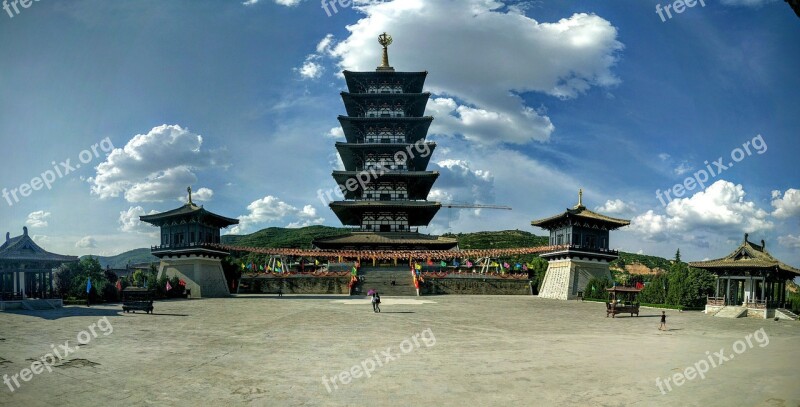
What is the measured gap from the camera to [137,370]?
41.7 feet

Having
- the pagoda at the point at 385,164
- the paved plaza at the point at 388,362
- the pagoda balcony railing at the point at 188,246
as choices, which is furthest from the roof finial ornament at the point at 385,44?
the paved plaza at the point at 388,362

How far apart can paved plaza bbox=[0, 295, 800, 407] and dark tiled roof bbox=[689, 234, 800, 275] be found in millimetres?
7182

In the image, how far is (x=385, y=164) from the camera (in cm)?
5947

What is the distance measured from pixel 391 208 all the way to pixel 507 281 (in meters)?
15.1

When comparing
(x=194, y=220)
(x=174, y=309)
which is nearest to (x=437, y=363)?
(x=174, y=309)

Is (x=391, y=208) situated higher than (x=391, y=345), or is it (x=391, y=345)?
(x=391, y=208)

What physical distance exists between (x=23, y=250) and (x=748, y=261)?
42874 mm

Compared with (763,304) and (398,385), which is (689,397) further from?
(763,304)

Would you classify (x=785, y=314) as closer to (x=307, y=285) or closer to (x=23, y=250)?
(x=307, y=285)

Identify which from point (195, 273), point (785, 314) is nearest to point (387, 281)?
point (195, 273)

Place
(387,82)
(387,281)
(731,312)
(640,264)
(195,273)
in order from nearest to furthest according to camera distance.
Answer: (731,312) < (195,273) < (387,281) < (387,82) < (640,264)

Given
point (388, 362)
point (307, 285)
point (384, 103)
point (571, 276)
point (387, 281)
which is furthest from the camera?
point (384, 103)

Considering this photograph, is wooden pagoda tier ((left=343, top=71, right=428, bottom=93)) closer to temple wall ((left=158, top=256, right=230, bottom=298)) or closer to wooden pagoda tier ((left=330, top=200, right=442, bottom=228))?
wooden pagoda tier ((left=330, top=200, right=442, bottom=228))

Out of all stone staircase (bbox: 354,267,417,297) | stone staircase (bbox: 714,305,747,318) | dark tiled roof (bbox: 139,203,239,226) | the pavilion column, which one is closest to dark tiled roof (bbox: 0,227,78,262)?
dark tiled roof (bbox: 139,203,239,226)
